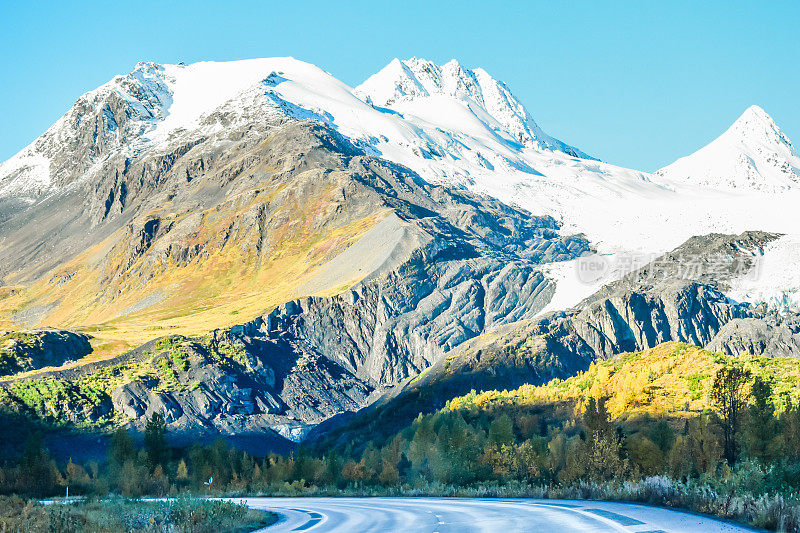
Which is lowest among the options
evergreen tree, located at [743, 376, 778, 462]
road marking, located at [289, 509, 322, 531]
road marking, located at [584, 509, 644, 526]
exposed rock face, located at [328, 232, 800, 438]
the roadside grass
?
road marking, located at [289, 509, 322, 531]

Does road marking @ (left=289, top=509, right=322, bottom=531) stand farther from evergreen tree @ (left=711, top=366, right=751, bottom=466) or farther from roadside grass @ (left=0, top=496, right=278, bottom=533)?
evergreen tree @ (left=711, top=366, right=751, bottom=466)

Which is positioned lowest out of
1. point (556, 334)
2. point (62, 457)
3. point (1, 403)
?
point (62, 457)

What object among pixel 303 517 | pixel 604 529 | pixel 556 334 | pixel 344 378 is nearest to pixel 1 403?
pixel 344 378

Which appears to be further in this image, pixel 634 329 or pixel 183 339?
pixel 634 329

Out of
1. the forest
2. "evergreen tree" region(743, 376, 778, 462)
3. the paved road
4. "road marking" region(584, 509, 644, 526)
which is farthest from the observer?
"evergreen tree" region(743, 376, 778, 462)

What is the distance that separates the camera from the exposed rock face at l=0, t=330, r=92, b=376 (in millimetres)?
170375

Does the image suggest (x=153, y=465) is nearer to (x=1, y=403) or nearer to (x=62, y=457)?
(x=62, y=457)

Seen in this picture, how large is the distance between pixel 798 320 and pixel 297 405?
11229 cm

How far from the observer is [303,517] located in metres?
34.2

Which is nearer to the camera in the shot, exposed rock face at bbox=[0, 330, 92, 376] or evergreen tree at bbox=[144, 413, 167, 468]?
evergreen tree at bbox=[144, 413, 167, 468]

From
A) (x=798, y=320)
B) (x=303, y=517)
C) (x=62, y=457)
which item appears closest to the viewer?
(x=303, y=517)

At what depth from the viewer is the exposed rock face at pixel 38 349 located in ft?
559

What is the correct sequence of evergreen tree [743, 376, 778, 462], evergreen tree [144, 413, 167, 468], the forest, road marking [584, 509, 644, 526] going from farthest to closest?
evergreen tree [144, 413, 167, 468] < evergreen tree [743, 376, 778, 462] < the forest < road marking [584, 509, 644, 526]

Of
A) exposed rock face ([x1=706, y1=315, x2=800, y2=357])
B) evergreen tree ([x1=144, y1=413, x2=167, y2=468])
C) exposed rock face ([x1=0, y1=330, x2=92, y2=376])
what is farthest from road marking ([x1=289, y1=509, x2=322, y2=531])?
exposed rock face ([x1=706, y1=315, x2=800, y2=357])
